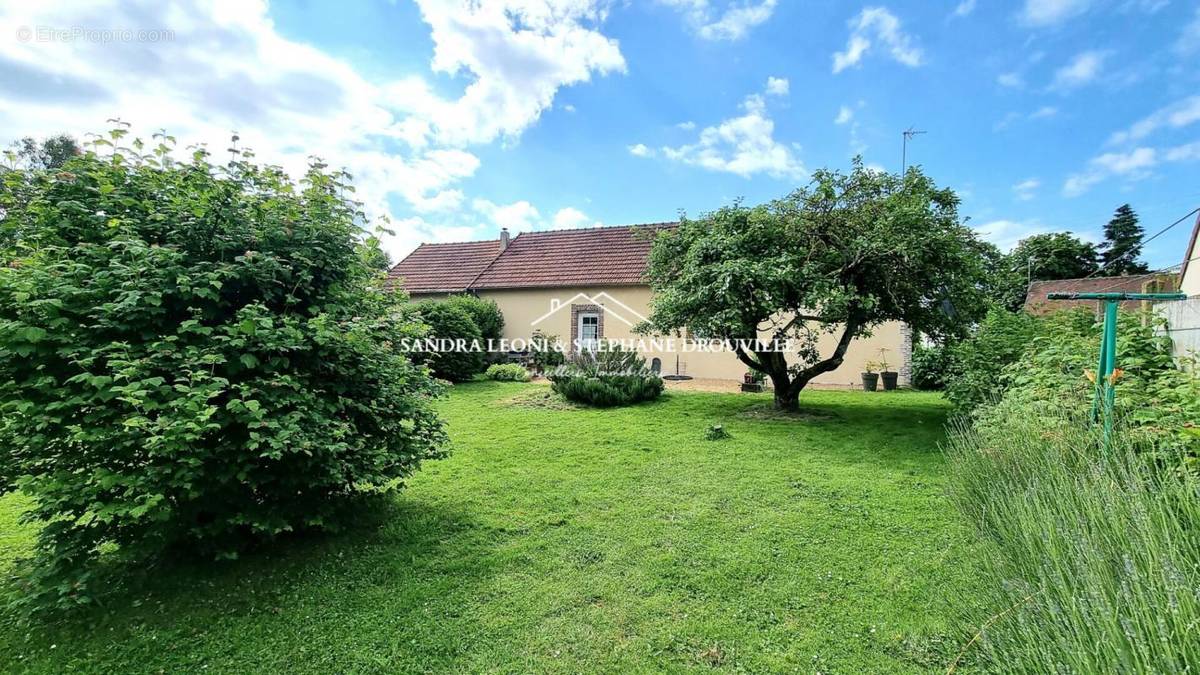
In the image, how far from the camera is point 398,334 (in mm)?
3529

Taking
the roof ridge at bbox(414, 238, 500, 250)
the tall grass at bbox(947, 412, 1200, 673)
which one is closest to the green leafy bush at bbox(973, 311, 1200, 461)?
the tall grass at bbox(947, 412, 1200, 673)

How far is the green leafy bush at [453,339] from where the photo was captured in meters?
13.0

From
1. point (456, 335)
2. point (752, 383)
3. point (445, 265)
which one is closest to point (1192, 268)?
point (752, 383)

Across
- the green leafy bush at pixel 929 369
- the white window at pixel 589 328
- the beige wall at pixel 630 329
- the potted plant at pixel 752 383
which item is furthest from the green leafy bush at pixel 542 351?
the green leafy bush at pixel 929 369

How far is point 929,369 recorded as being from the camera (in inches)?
509

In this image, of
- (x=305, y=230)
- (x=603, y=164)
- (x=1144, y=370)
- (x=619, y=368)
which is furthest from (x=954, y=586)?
(x=603, y=164)

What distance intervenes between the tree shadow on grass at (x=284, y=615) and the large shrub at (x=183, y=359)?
24 centimetres

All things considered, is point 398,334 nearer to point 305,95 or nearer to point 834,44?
point 305,95

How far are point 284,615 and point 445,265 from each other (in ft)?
57.8

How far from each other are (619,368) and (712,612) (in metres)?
7.87

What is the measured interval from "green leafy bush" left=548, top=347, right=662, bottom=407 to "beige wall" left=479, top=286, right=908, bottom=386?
4.21 m

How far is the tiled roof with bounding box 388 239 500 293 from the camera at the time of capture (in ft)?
59.0

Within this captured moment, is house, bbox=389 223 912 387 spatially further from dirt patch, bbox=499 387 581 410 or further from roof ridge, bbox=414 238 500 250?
dirt patch, bbox=499 387 581 410

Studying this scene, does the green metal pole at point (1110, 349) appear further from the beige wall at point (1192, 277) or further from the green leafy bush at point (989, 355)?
the beige wall at point (1192, 277)
